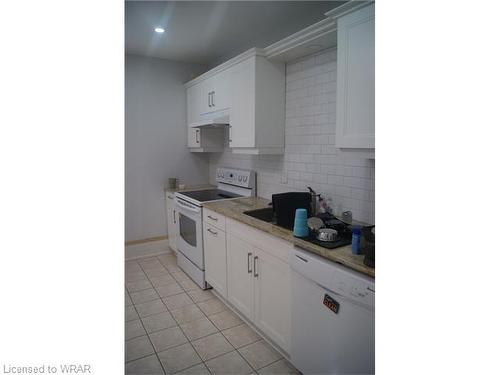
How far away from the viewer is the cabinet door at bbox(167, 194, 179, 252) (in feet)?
12.4

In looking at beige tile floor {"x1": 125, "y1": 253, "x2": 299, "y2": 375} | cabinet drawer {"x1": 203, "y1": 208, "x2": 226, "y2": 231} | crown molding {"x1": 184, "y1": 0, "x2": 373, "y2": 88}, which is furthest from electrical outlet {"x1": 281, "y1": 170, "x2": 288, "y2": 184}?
beige tile floor {"x1": 125, "y1": 253, "x2": 299, "y2": 375}

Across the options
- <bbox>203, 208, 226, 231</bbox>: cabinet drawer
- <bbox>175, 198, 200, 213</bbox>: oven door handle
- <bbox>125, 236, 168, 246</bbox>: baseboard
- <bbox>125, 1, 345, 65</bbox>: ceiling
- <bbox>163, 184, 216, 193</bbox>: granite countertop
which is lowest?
<bbox>125, 236, 168, 246</bbox>: baseboard

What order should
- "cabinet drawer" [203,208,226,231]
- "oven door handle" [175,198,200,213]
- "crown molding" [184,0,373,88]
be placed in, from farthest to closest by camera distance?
1. "oven door handle" [175,198,200,213]
2. "cabinet drawer" [203,208,226,231]
3. "crown molding" [184,0,373,88]

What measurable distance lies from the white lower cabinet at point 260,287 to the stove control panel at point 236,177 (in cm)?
89

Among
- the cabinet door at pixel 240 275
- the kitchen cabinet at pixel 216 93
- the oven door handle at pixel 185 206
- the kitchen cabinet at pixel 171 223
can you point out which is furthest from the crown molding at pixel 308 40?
the kitchen cabinet at pixel 171 223

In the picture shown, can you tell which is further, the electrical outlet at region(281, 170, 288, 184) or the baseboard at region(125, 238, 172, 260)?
the baseboard at region(125, 238, 172, 260)

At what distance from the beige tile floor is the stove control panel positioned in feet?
3.81

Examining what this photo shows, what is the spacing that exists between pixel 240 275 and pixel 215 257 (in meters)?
0.44

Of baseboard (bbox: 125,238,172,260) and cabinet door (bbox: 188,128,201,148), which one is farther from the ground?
cabinet door (bbox: 188,128,201,148)

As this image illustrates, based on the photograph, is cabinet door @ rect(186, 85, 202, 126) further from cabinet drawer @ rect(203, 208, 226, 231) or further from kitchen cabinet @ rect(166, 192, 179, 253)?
cabinet drawer @ rect(203, 208, 226, 231)

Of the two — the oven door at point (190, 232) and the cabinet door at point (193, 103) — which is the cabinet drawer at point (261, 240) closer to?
the oven door at point (190, 232)
